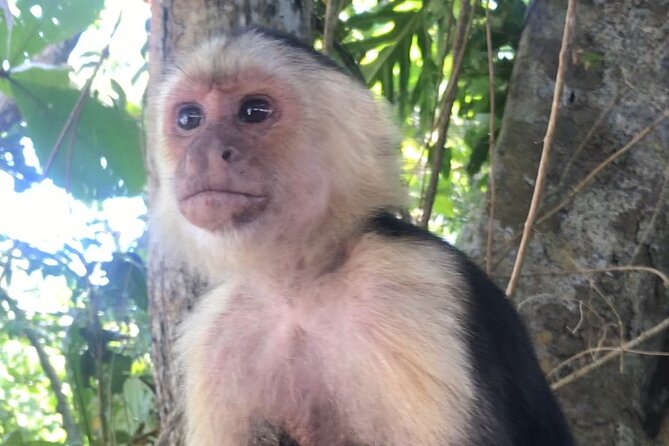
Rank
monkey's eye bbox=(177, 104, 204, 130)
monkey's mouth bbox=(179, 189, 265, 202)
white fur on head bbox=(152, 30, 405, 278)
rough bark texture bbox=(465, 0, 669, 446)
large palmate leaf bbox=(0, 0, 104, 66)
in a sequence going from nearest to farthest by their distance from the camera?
monkey's mouth bbox=(179, 189, 265, 202) → white fur on head bbox=(152, 30, 405, 278) → monkey's eye bbox=(177, 104, 204, 130) → large palmate leaf bbox=(0, 0, 104, 66) → rough bark texture bbox=(465, 0, 669, 446)

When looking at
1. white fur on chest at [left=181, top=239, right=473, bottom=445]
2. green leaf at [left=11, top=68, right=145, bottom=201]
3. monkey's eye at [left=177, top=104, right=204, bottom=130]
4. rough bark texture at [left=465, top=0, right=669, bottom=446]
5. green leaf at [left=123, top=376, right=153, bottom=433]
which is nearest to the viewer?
white fur on chest at [left=181, top=239, right=473, bottom=445]

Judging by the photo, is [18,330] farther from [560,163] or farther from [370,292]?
[560,163]

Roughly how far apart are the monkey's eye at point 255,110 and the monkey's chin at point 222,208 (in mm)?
192

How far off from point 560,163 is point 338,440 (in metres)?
1.52

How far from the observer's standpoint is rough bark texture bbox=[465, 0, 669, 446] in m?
2.31

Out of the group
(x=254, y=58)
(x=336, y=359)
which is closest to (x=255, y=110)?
(x=254, y=58)

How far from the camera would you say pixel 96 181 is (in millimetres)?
2289

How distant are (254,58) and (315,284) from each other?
1.68 feet

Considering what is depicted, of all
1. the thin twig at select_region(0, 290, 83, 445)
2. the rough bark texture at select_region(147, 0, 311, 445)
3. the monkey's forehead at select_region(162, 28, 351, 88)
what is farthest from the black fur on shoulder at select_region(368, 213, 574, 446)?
the thin twig at select_region(0, 290, 83, 445)

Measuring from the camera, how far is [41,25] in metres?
2.09

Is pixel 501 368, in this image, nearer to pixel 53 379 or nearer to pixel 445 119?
pixel 445 119

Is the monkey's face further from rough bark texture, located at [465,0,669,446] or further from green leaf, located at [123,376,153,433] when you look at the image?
green leaf, located at [123,376,153,433]

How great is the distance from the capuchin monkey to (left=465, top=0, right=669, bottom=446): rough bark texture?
0.82 m

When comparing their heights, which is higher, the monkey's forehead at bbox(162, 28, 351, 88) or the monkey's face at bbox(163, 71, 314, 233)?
the monkey's forehead at bbox(162, 28, 351, 88)
